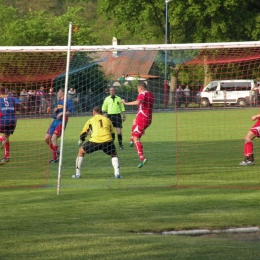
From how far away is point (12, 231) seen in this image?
10156 millimetres

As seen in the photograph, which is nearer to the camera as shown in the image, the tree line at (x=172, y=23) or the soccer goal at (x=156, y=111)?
the soccer goal at (x=156, y=111)

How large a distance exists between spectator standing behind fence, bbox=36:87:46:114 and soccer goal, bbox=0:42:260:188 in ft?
0.16

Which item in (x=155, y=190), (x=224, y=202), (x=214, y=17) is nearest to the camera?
(x=224, y=202)

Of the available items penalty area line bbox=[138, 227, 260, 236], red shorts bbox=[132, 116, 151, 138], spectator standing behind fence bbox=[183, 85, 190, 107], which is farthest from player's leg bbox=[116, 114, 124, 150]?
penalty area line bbox=[138, 227, 260, 236]

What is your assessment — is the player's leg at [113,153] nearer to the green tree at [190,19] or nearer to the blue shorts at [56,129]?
the blue shorts at [56,129]

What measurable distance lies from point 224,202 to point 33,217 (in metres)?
3.21

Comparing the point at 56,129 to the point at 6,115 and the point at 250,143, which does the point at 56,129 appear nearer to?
the point at 6,115

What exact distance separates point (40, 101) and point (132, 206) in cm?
1417

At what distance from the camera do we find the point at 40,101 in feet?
87.0

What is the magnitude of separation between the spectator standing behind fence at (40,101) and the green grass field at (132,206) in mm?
2110

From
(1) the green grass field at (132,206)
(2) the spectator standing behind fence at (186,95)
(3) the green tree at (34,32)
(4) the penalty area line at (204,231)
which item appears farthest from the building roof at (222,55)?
(3) the green tree at (34,32)

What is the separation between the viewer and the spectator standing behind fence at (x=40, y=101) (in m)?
26.0

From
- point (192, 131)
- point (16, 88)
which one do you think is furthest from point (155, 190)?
point (192, 131)

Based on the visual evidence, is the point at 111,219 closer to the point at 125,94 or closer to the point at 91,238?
the point at 91,238
